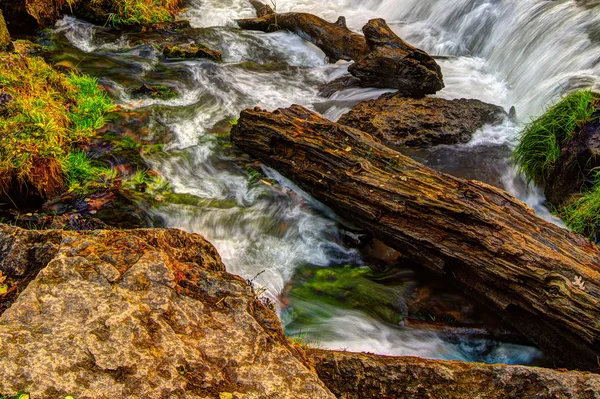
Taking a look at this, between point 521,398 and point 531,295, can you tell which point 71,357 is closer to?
point 521,398

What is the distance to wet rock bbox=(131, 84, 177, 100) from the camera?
7.75 metres

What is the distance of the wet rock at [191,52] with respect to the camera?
900cm

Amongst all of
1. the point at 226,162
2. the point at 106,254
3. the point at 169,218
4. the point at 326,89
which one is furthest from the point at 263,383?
the point at 326,89

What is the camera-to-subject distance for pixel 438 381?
278 cm

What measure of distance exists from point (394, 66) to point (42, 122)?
4.84 metres

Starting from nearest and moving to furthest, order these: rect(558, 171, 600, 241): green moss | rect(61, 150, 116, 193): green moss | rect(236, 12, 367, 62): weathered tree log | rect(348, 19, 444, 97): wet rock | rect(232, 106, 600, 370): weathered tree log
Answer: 1. rect(232, 106, 600, 370): weathered tree log
2. rect(558, 171, 600, 241): green moss
3. rect(61, 150, 116, 193): green moss
4. rect(348, 19, 444, 97): wet rock
5. rect(236, 12, 367, 62): weathered tree log

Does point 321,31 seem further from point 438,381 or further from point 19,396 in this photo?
point 19,396

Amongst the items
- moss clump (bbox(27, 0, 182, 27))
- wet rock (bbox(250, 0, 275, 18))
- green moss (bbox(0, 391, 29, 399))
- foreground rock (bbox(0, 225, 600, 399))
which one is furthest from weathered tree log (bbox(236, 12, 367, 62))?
green moss (bbox(0, 391, 29, 399))

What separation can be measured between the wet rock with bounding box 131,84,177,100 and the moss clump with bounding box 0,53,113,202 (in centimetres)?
54

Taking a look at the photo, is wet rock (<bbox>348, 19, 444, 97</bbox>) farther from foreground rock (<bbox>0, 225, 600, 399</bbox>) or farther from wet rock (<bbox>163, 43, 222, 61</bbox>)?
foreground rock (<bbox>0, 225, 600, 399</bbox>)

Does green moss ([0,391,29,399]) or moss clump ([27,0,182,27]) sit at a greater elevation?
green moss ([0,391,29,399])

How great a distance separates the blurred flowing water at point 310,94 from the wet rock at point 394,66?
355mm

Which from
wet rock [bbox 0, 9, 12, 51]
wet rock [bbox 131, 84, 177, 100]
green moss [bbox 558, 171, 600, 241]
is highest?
green moss [bbox 558, 171, 600, 241]

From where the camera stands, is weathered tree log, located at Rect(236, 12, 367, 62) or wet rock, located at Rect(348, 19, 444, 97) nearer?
wet rock, located at Rect(348, 19, 444, 97)
